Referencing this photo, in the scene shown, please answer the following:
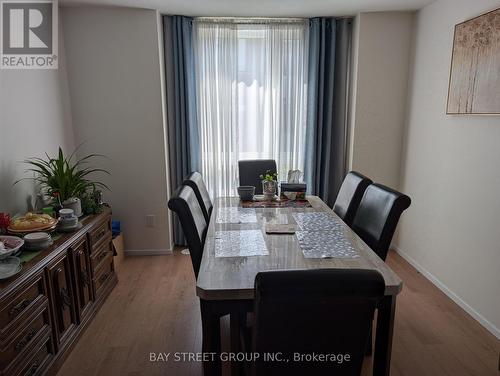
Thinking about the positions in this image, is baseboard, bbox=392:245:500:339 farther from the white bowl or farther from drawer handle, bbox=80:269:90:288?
the white bowl

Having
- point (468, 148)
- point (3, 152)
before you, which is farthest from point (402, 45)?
point (3, 152)

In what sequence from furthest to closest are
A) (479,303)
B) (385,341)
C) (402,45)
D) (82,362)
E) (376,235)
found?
(402,45), (479,303), (82,362), (376,235), (385,341)

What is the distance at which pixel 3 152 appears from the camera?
2191mm

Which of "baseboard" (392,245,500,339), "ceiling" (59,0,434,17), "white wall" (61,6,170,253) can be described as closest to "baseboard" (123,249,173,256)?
"white wall" (61,6,170,253)

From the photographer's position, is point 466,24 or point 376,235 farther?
point 466,24

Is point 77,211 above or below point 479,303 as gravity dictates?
above

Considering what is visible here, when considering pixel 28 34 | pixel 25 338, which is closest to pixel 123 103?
pixel 28 34

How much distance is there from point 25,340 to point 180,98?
2.47m

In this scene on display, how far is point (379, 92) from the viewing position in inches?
132

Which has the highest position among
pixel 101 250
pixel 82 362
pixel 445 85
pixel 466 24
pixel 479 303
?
pixel 466 24

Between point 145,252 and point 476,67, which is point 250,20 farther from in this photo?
point 145,252

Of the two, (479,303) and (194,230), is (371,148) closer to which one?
(479,303)

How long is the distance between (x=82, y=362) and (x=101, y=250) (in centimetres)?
86

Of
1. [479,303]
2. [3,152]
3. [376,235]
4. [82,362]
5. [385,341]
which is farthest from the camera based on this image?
[479,303]
